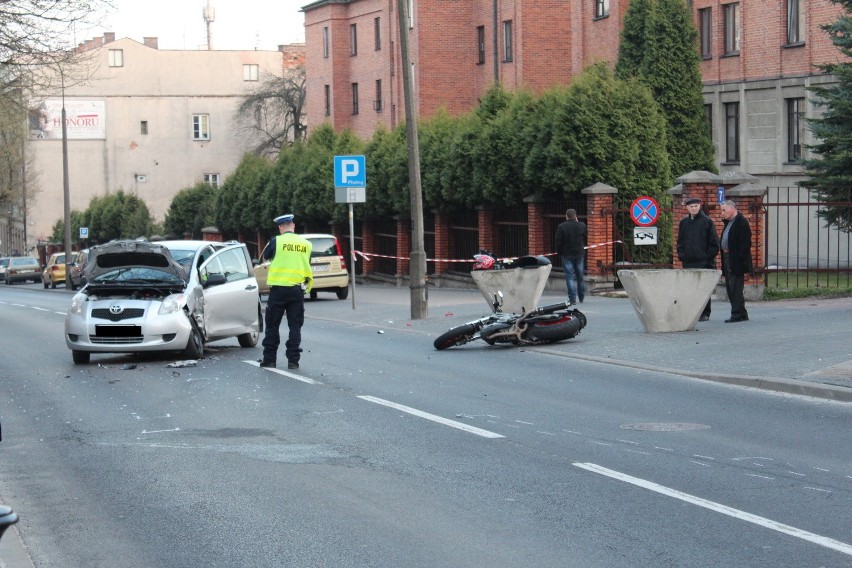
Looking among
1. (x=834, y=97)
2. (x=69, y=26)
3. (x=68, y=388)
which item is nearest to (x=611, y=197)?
(x=834, y=97)

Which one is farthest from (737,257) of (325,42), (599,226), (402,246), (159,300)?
(325,42)

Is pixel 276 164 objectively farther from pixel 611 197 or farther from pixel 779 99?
pixel 611 197

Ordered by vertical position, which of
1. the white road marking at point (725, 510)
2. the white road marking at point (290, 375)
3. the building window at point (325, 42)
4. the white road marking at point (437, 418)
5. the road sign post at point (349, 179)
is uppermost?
the building window at point (325, 42)

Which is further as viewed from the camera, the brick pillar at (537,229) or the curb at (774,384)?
the brick pillar at (537,229)

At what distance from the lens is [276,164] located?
189ft

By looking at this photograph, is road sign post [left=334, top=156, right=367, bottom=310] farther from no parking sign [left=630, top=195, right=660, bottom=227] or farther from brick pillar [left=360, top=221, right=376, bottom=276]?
brick pillar [left=360, top=221, right=376, bottom=276]

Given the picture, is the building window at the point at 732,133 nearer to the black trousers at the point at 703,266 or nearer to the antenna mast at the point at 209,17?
the black trousers at the point at 703,266

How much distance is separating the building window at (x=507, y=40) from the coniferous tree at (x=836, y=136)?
2717 cm

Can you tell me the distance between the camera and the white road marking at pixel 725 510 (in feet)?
21.7

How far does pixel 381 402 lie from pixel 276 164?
4581cm

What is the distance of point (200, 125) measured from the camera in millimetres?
97875

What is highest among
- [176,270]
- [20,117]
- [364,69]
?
[364,69]

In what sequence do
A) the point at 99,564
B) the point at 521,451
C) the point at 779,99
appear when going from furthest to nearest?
the point at 779,99 < the point at 521,451 < the point at 99,564

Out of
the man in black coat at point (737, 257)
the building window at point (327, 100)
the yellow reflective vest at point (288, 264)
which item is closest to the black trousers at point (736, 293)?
the man in black coat at point (737, 257)
